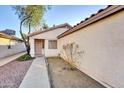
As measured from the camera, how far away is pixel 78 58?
333 inches

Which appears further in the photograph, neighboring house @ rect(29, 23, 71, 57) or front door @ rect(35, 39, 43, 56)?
front door @ rect(35, 39, 43, 56)

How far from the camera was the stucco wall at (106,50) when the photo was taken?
4355 mm

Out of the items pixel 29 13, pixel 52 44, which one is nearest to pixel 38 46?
pixel 52 44

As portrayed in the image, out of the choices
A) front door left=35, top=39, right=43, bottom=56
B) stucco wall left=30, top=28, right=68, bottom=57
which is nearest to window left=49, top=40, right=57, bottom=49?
stucco wall left=30, top=28, right=68, bottom=57

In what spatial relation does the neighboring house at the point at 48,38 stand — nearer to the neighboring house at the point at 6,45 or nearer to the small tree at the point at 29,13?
the small tree at the point at 29,13

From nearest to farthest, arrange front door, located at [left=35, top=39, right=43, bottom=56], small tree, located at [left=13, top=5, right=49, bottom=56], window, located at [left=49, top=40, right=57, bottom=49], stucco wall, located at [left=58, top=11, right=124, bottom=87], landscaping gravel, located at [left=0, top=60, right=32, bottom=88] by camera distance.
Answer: stucco wall, located at [left=58, top=11, right=124, bottom=87] → landscaping gravel, located at [left=0, top=60, right=32, bottom=88] → window, located at [left=49, top=40, right=57, bottom=49] → front door, located at [left=35, top=39, right=43, bottom=56] → small tree, located at [left=13, top=5, right=49, bottom=56]

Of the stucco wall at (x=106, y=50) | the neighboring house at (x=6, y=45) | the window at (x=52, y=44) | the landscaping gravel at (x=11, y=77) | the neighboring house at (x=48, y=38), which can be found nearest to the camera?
the stucco wall at (x=106, y=50)

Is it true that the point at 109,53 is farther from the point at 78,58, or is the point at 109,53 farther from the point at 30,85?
the point at 78,58

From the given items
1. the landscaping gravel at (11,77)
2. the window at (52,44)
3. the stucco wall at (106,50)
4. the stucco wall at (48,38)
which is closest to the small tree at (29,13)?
the stucco wall at (48,38)

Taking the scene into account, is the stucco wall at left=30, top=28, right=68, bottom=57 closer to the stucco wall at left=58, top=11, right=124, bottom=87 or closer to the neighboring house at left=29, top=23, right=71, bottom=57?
the neighboring house at left=29, top=23, right=71, bottom=57

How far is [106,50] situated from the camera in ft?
16.8

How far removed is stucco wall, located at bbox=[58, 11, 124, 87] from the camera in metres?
4.36

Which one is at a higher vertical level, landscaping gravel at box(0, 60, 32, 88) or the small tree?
the small tree
